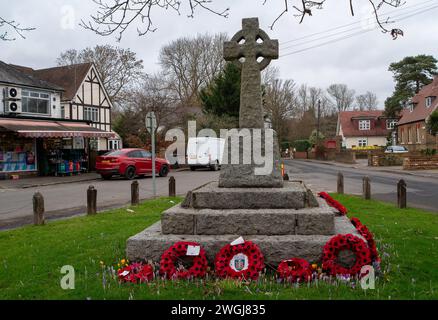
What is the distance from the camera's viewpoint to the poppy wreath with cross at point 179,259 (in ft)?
16.0

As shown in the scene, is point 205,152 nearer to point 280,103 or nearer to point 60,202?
point 60,202

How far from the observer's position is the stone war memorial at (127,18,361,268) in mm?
5285

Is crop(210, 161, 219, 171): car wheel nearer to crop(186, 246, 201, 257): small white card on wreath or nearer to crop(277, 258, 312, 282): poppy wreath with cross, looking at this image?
crop(186, 246, 201, 257): small white card on wreath

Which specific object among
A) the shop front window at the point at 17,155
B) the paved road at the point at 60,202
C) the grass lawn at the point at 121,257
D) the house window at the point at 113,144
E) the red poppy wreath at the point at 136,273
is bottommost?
the paved road at the point at 60,202

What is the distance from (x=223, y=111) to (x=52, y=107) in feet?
52.3

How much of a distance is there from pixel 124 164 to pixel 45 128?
6612 mm

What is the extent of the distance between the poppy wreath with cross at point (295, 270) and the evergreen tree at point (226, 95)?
3388cm

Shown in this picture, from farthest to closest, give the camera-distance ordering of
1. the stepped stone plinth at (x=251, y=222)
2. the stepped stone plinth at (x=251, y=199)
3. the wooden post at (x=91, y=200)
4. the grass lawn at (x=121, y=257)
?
the wooden post at (x=91, y=200) → the stepped stone plinth at (x=251, y=199) → the stepped stone plinth at (x=251, y=222) → the grass lawn at (x=121, y=257)

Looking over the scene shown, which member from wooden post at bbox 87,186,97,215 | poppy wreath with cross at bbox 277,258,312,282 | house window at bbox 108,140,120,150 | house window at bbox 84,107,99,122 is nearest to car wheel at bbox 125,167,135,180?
wooden post at bbox 87,186,97,215

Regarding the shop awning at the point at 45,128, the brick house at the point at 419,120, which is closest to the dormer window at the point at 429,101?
the brick house at the point at 419,120

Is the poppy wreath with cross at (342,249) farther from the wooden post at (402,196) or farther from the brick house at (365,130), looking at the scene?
the brick house at (365,130)

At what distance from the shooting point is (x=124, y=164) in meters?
22.3

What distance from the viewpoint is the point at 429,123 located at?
109 ft
